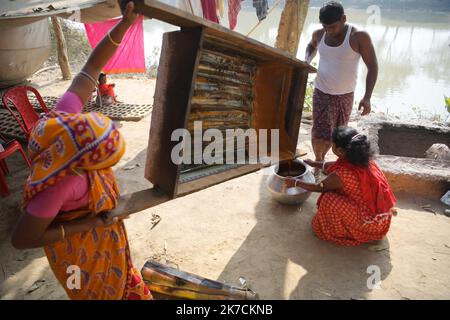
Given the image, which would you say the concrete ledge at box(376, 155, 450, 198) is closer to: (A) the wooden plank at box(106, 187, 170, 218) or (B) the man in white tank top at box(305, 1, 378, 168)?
(B) the man in white tank top at box(305, 1, 378, 168)

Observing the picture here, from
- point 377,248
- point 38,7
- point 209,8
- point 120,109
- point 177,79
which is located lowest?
point 377,248

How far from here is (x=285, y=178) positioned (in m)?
2.98

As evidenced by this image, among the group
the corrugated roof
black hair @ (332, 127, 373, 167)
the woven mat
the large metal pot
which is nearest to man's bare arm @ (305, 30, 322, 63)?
the large metal pot

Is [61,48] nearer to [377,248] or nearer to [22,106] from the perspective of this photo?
[22,106]

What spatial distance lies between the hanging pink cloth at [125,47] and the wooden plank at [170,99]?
20.7 feet

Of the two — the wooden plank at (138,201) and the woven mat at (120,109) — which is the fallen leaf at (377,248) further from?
the woven mat at (120,109)

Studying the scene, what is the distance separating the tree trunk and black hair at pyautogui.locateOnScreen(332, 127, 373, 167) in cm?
381

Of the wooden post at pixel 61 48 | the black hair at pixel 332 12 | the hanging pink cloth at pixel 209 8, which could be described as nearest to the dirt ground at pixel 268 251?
the black hair at pixel 332 12

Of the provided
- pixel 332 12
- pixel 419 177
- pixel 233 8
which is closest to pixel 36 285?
pixel 332 12

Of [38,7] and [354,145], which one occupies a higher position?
[38,7]

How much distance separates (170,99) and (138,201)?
0.57m

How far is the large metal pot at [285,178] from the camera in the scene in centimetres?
306
